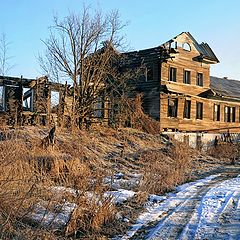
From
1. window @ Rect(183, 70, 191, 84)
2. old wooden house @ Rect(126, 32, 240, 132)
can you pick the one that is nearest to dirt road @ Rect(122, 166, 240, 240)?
old wooden house @ Rect(126, 32, 240, 132)

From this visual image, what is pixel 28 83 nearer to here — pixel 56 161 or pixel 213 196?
pixel 56 161

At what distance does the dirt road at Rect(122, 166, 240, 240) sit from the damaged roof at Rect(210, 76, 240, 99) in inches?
1061

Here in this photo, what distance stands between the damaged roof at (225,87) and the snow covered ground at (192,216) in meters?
26.7

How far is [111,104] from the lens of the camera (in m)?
29.8

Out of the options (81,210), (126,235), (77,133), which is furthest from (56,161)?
(77,133)

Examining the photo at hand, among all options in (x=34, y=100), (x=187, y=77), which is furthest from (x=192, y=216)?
(x=187, y=77)

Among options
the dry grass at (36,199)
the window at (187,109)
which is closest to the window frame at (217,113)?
the window at (187,109)

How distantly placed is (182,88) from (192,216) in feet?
85.3

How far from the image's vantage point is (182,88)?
34500mm

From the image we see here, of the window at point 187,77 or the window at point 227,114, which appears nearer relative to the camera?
the window at point 187,77

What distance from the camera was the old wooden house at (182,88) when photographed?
32.9m

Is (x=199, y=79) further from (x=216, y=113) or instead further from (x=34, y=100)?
(x=34, y=100)

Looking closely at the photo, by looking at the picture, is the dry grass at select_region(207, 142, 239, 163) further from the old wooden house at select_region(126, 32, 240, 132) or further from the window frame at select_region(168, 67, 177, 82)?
the window frame at select_region(168, 67, 177, 82)

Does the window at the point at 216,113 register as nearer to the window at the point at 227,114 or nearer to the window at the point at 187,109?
the window at the point at 227,114
